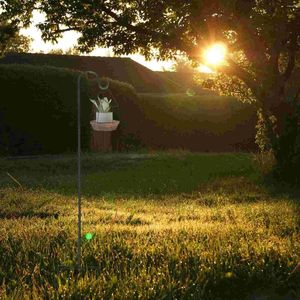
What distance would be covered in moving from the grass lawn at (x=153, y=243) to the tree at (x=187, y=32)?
3.81 metres

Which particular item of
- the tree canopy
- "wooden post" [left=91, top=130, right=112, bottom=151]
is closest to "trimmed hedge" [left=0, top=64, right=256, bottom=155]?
"wooden post" [left=91, top=130, right=112, bottom=151]

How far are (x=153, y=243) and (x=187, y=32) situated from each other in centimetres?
1143

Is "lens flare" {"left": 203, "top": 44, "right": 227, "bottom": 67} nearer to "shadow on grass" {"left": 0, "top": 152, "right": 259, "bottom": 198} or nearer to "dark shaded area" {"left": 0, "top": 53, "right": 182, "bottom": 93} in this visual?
"shadow on grass" {"left": 0, "top": 152, "right": 259, "bottom": 198}

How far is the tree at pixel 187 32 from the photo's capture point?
16.9 metres

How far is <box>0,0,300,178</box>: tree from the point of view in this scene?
16891 mm

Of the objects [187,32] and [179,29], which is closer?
[179,29]

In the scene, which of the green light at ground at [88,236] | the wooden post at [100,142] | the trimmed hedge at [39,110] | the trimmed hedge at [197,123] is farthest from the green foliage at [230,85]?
the green light at ground at [88,236]

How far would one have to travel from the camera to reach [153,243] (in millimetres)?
8648

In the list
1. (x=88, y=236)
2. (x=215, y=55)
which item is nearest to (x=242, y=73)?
(x=215, y=55)

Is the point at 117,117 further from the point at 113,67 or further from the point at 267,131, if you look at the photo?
the point at 113,67

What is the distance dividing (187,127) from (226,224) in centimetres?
2105

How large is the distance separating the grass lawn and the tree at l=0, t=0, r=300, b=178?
381 centimetres

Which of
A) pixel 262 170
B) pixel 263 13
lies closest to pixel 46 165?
pixel 262 170

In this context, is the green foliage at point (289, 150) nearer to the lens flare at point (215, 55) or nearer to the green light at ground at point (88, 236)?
the lens flare at point (215, 55)
